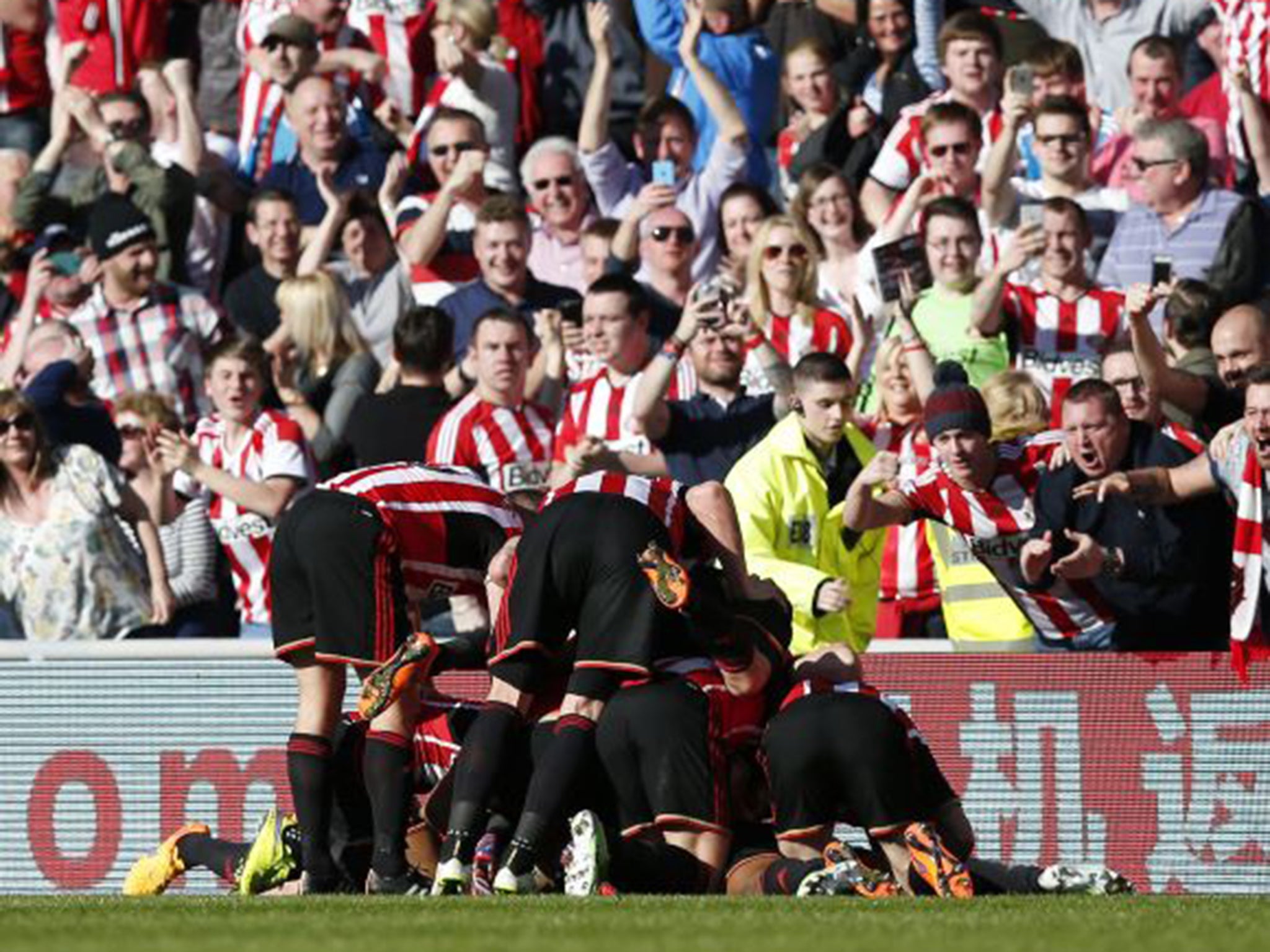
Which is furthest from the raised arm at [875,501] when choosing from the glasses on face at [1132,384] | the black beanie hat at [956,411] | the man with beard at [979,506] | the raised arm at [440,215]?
the raised arm at [440,215]

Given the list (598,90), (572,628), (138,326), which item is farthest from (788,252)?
(572,628)

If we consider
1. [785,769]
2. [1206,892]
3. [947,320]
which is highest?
[947,320]

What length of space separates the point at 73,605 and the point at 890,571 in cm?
358

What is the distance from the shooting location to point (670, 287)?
1461 centimetres

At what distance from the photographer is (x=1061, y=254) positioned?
1323 cm

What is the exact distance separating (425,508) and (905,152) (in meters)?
4.60

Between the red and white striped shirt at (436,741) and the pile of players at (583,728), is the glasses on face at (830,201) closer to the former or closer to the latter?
the pile of players at (583,728)

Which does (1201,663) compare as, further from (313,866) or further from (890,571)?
(313,866)

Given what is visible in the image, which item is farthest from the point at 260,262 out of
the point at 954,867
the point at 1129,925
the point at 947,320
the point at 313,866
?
the point at 1129,925

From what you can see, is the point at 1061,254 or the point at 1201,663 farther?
the point at 1061,254

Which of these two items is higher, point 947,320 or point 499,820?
point 947,320

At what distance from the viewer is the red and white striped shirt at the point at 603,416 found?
13.0m

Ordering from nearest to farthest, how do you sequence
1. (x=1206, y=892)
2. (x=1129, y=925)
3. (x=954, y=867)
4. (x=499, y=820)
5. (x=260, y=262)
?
(x=1129, y=925)
(x=954, y=867)
(x=499, y=820)
(x=1206, y=892)
(x=260, y=262)

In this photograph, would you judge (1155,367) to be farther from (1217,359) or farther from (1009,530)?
(1009,530)
